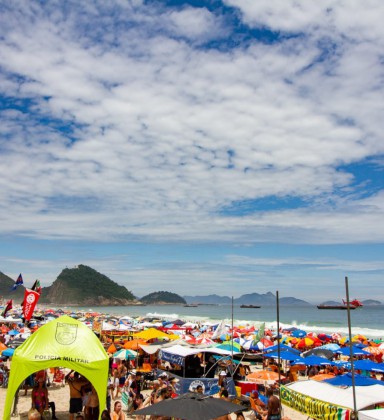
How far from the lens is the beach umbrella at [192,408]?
626 cm

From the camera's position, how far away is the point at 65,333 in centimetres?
925

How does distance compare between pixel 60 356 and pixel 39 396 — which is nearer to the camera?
pixel 60 356

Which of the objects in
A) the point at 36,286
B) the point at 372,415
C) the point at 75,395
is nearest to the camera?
the point at 372,415

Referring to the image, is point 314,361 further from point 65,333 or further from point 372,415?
point 65,333

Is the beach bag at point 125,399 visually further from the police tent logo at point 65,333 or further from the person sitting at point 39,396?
the police tent logo at point 65,333

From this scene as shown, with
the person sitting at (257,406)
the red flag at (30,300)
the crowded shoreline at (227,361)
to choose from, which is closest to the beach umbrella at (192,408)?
the crowded shoreline at (227,361)

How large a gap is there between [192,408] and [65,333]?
157 inches

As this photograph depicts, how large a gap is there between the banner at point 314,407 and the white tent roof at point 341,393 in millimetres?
116

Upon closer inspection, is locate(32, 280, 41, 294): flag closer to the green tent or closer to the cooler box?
the cooler box

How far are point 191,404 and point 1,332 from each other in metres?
31.9

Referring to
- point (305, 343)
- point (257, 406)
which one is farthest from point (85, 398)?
point (305, 343)

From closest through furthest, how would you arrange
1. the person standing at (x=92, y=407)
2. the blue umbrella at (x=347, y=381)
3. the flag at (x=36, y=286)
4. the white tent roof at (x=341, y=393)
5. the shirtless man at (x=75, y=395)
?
1. the white tent roof at (x=341, y=393)
2. the blue umbrella at (x=347, y=381)
3. the person standing at (x=92, y=407)
4. the shirtless man at (x=75, y=395)
5. the flag at (x=36, y=286)

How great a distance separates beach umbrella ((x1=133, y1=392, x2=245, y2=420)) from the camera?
20.5ft

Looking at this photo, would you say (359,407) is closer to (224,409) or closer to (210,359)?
(224,409)
